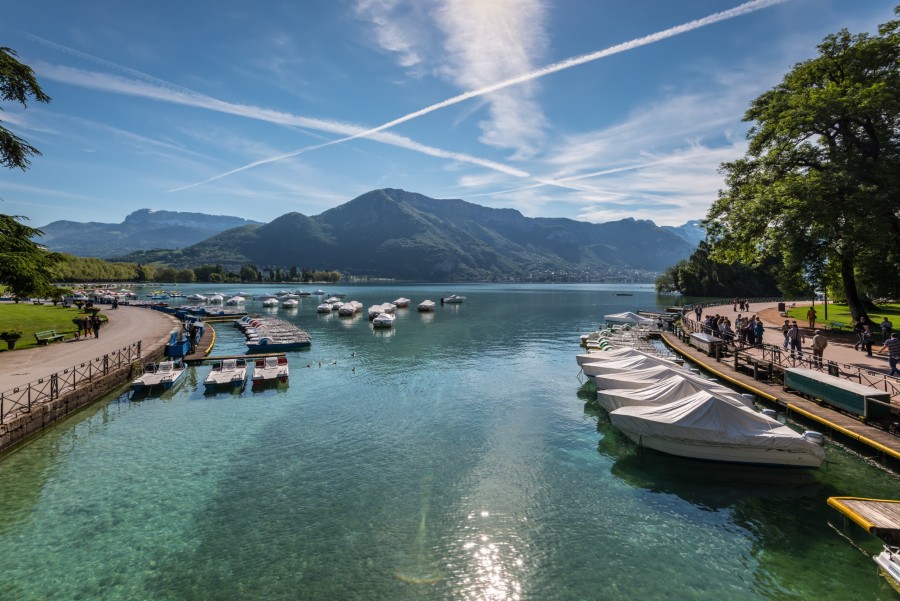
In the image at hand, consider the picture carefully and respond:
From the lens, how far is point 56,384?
80.4 ft

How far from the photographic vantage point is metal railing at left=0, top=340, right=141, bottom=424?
2147cm

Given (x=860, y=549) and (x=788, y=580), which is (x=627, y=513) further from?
(x=860, y=549)

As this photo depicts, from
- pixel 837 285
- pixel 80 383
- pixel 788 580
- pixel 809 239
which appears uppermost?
pixel 809 239

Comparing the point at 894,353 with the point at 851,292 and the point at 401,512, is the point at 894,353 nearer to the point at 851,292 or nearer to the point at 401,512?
the point at 851,292

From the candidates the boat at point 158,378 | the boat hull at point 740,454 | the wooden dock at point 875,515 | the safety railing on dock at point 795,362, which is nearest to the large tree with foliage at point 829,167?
the safety railing on dock at point 795,362

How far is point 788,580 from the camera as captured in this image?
11750mm

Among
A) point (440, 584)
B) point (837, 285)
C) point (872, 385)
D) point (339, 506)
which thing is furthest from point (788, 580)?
point (837, 285)

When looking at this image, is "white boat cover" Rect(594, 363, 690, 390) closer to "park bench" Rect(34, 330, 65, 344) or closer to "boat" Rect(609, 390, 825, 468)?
"boat" Rect(609, 390, 825, 468)

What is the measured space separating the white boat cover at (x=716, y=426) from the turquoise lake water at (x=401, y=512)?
1.50 meters

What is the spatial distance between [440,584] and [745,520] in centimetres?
1087

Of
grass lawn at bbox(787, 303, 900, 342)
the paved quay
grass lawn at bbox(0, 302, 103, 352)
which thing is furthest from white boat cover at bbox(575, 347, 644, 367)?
grass lawn at bbox(0, 302, 103, 352)

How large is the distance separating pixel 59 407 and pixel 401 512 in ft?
73.3

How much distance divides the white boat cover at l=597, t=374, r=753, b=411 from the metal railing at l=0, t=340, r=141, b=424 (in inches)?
1175

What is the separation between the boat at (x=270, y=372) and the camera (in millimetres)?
32750
